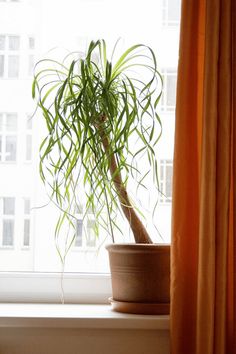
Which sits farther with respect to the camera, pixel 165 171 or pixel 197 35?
pixel 165 171

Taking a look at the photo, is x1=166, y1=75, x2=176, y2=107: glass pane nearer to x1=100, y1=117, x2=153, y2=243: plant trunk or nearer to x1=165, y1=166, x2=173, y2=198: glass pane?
x1=165, y1=166, x2=173, y2=198: glass pane

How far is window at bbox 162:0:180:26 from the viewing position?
2.43 m

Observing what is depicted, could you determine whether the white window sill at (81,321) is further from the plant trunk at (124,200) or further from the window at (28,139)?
the window at (28,139)

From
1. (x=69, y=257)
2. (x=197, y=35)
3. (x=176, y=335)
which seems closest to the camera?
(x=176, y=335)

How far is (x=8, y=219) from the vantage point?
237cm

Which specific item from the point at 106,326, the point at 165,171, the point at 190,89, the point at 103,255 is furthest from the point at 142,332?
the point at 190,89

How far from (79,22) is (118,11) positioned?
16cm

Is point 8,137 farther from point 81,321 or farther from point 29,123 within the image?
point 81,321

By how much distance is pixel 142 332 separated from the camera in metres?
2.03

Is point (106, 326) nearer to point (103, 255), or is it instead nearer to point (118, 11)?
point (103, 255)

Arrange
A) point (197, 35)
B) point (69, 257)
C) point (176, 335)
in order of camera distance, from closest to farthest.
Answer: point (176, 335) < point (197, 35) < point (69, 257)

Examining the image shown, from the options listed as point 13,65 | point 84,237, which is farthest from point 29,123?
point 84,237

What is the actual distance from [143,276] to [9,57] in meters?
1.00

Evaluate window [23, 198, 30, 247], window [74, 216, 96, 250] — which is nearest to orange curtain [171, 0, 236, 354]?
window [74, 216, 96, 250]
